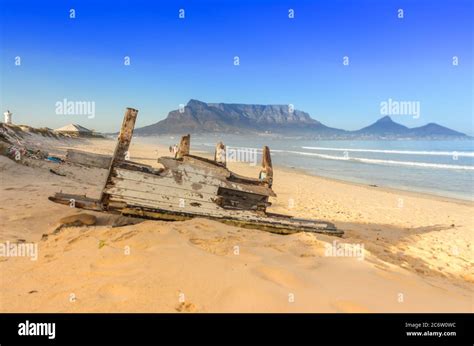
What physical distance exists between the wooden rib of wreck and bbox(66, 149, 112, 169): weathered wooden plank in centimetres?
16

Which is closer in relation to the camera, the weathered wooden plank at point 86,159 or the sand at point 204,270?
the sand at point 204,270

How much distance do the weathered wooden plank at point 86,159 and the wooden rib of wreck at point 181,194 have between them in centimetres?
16

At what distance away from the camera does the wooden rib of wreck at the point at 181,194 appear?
5742 mm

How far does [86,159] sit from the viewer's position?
18.8ft

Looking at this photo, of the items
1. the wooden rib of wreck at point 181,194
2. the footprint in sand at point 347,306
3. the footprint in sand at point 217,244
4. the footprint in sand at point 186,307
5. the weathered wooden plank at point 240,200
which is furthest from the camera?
the weathered wooden plank at point 240,200

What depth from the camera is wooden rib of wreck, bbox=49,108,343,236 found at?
18.8ft

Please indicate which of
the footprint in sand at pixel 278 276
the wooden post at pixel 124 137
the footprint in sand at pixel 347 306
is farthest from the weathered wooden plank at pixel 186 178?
the footprint in sand at pixel 347 306

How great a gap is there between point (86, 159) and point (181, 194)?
169 centimetres

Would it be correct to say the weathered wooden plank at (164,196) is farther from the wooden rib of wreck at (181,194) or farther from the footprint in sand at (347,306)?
the footprint in sand at (347,306)

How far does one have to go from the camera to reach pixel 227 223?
614 cm
